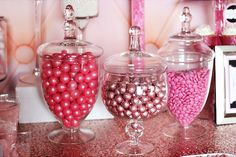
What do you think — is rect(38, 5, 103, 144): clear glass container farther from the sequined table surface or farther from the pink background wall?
the pink background wall

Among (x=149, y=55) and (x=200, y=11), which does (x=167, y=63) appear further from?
(x=200, y=11)

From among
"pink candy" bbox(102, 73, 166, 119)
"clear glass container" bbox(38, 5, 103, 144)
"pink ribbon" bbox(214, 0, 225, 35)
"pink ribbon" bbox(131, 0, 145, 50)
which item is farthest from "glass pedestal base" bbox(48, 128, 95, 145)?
"pink ribbon" bbox(214, 0, 225, 35)

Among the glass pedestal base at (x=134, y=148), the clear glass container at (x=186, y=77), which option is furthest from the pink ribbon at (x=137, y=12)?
the glass pedestal base at (x=134, y=148)

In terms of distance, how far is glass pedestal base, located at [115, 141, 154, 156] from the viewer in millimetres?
1074

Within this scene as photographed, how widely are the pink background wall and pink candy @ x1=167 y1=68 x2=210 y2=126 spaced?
269 mm

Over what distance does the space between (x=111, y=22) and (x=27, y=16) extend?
0.75 ft

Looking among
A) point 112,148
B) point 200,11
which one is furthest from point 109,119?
point 200,11

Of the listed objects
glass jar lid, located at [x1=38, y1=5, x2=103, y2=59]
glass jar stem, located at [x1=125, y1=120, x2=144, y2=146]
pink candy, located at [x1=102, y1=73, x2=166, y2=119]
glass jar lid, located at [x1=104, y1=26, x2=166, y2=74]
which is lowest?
glass jar stem, located at [x1=125, y1=120, x2=144, y2=146]

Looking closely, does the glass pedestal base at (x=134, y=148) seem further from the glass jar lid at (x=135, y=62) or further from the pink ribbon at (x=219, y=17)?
the pink ribbon at (x=219, y=17)

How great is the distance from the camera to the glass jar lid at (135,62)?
3.51 feet

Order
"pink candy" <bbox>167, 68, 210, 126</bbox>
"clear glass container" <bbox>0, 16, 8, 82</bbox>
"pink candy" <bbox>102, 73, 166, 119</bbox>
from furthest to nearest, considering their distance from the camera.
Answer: "clear glass container" <bbox>0, 16, 8, 82</bbox>
"pink candy" <bbox>167, 68, 210, 126</bbox>
"pink candy" <bbox>102, 73, 166, 119</bbox>

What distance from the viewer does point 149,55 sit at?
1103 millimetres

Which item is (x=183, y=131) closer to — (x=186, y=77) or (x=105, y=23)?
(x=186, y=77)

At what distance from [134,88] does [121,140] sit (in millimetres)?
156
